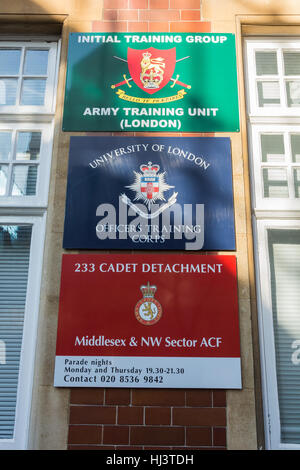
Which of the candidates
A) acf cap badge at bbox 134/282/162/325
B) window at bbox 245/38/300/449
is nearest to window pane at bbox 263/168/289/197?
window at bbox 245/38/300/449

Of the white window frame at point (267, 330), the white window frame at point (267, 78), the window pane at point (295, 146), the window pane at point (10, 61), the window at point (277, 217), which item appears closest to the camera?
the white window frame at point (267, 330)

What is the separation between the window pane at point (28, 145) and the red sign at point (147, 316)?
111cm

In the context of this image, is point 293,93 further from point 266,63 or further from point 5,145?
point 5,145

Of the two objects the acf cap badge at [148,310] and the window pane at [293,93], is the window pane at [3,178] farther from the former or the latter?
the window pane at [293,93]

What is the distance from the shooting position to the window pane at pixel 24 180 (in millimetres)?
4016

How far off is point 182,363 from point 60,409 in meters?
0.98

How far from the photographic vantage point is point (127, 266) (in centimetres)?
365

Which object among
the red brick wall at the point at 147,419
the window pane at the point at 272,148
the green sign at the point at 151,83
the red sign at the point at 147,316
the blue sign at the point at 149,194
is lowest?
the red brick wall at the point at 147,419

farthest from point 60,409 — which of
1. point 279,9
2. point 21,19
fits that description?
point 279,9

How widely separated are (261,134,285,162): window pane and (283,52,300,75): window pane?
0.73 m

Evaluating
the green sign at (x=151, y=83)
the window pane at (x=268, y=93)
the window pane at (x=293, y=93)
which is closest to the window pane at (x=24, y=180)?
the green sign at (x=151, y=83)

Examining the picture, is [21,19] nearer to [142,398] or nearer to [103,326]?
[103,326]

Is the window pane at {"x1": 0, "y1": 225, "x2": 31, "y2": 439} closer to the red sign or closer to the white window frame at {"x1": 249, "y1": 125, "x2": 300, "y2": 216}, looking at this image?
the red sign

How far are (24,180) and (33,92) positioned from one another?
95cm
